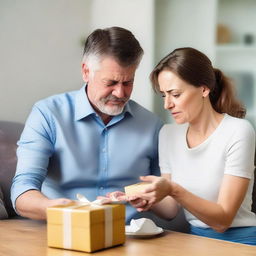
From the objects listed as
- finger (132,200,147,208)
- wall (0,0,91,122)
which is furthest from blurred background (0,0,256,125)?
finger (132,200,147,208)

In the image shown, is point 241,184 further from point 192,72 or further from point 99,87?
point 99,87

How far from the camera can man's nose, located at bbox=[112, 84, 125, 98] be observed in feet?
5.85

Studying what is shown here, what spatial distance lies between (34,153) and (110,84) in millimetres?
319

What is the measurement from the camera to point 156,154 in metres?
1.96

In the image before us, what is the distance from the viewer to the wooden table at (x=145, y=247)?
133cm

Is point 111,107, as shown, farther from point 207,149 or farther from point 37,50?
point 37,50

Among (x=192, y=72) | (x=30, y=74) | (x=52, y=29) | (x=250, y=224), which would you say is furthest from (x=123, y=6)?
(x=250, y=224)

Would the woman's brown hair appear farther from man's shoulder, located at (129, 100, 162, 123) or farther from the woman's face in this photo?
man's shoulder, located at (129, 100, 162, 123)

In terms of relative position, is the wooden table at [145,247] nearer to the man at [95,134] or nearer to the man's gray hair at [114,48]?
the man at [95,134]

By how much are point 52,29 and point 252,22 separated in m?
1.53

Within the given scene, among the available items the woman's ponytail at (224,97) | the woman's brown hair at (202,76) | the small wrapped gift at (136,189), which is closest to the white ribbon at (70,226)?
the small wrapped gift at (136,189)

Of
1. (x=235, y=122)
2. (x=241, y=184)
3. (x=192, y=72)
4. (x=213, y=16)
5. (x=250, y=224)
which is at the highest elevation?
(x=213, y=16)

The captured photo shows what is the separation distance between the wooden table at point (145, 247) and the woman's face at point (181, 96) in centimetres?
37

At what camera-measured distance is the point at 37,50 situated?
2598 millimetres
